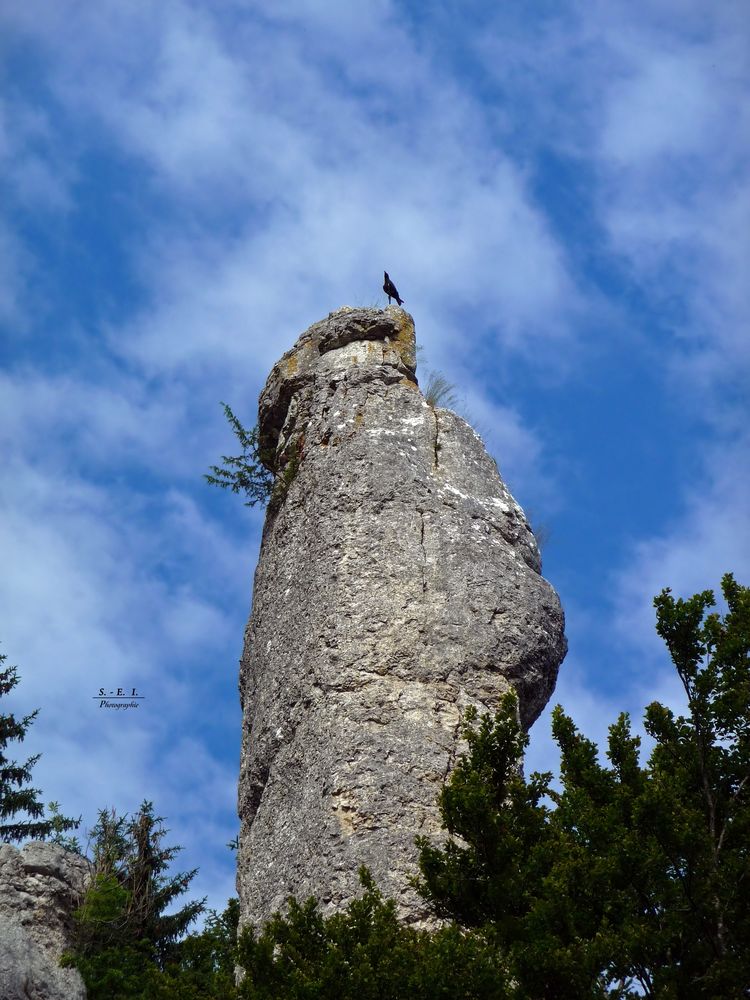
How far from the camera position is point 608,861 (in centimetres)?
815

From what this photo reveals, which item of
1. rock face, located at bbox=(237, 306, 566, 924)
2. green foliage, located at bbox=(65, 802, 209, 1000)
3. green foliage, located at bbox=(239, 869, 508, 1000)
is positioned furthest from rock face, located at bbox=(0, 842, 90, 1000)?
green foliage, located at bbox=(239, 869, 508, 1000)

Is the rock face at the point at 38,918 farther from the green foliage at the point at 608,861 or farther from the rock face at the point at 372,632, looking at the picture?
the green foliage at the point at 608,861

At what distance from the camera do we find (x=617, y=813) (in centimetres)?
856

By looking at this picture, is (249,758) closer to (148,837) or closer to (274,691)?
(274,691)

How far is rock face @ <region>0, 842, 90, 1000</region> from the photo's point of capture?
13.9 m

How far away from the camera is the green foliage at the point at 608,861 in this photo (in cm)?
783

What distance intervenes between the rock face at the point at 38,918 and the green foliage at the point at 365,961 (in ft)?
A: 21.2

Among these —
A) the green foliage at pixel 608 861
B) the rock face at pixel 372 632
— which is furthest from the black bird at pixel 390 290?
the green foliage at pixel 608 861

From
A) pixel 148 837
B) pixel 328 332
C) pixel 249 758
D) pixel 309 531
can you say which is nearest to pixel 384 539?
pixel 309 531

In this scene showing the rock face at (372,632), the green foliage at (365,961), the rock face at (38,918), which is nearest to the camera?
the green foliage at (365,961)

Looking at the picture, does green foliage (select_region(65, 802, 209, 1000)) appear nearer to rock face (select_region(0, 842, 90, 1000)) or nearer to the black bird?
rock face (select_region(0, 842, 90, 1000))

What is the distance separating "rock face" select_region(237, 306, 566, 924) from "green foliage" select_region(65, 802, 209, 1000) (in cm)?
430

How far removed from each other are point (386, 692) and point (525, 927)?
2776 millimetres

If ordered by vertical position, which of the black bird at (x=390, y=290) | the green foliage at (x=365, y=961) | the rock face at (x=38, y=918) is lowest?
the green foliage at (x=365, y=961)
